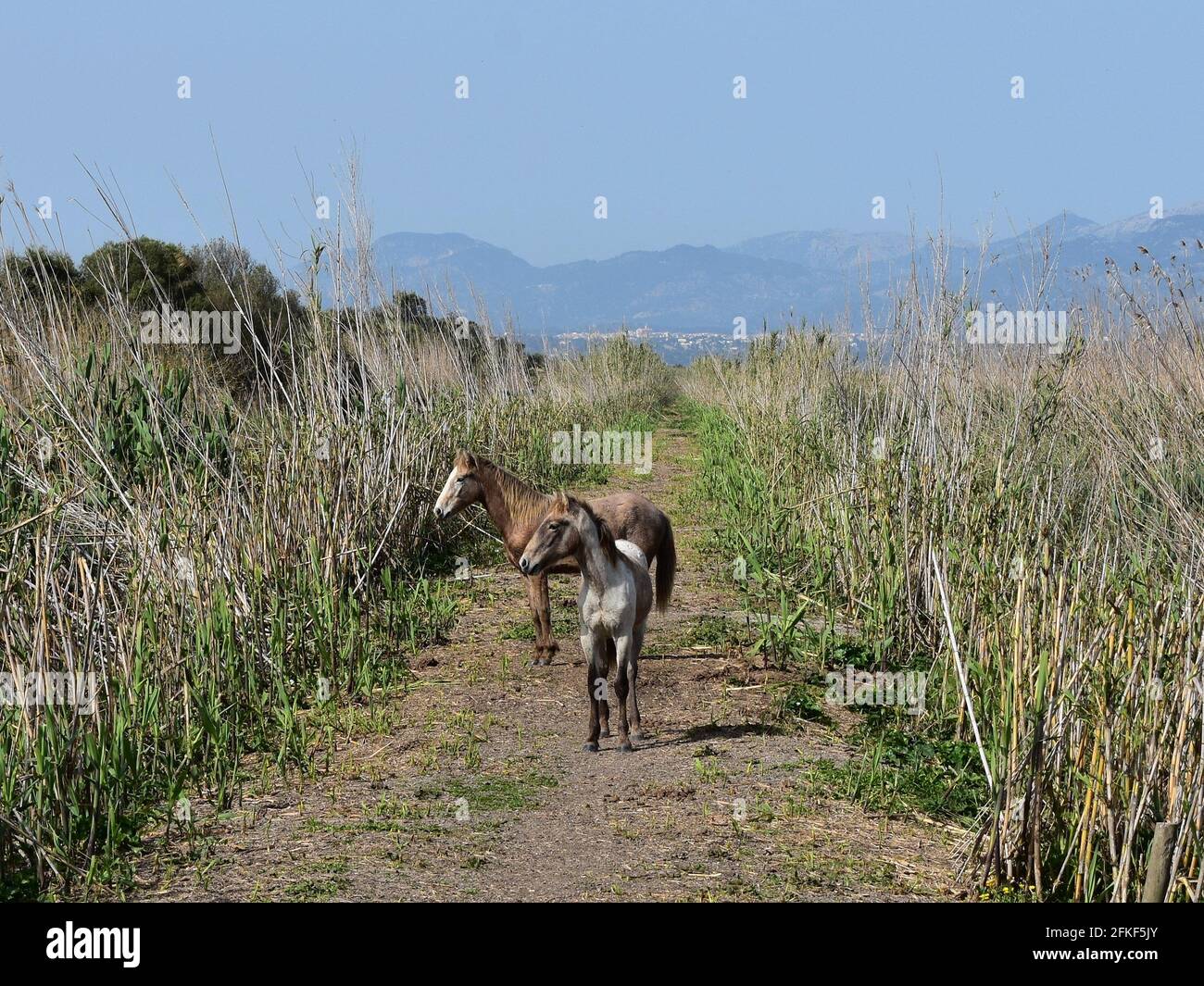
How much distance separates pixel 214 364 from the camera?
12961 mm

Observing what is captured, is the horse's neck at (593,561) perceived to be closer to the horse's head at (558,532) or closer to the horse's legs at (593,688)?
the horse's head at (558,532)

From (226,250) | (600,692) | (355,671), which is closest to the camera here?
(600,692)

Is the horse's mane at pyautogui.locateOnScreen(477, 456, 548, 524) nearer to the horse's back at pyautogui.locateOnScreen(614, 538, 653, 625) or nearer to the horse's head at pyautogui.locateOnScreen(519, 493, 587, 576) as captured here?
the horse's back at pyautogui.locateOnScreen(614, 538, 653, 625)

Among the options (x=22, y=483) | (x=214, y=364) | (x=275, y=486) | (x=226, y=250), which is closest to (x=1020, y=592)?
(x=275, y=486)

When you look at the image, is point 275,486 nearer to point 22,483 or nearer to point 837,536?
point 22,483

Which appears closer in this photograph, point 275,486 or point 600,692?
point 600,692

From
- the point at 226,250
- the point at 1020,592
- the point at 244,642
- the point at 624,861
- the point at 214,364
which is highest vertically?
the point at 226,250

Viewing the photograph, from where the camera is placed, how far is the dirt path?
4.05 metres

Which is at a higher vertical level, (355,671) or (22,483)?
(22,483)

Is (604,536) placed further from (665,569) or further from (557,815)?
(665,569)

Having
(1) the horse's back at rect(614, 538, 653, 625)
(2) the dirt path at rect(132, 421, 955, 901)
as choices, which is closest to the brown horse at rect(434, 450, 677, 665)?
(2) the dirt path at rect(132, 421, 955, 901)

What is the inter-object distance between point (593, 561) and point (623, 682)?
59 centimetres

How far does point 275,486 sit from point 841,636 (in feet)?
11.4

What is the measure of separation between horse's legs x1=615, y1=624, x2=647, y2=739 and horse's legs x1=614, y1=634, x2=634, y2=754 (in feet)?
0.04
